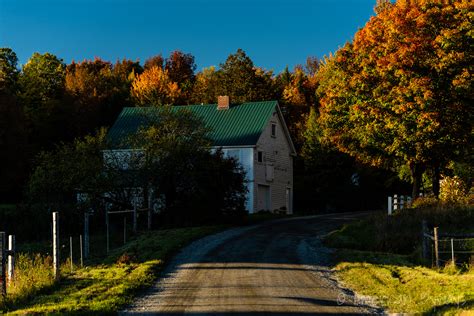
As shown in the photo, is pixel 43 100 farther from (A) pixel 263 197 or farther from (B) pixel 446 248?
(B) pixel 446 248

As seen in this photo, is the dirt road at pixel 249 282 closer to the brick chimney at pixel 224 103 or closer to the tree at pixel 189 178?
the tree at pixel 189 178

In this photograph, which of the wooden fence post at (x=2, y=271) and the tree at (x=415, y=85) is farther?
the tree at (x=415, y=85)

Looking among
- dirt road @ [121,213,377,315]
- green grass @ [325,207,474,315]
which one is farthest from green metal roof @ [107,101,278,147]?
dirt road @ [121,213,377,315]

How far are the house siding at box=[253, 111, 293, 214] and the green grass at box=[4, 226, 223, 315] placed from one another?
2668cm

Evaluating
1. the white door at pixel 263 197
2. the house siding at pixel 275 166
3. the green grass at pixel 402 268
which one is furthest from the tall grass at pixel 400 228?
the white door at pixel 263 197

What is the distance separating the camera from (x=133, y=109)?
5753 centimetres

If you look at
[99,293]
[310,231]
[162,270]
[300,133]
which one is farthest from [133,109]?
[99,293]

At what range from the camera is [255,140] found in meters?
51.4

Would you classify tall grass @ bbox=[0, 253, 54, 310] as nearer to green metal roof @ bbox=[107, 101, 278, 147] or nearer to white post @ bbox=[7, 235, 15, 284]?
white post @ bbox=[7, 235, 15, 284]

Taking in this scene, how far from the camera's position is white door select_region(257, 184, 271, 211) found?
53531 millimetres

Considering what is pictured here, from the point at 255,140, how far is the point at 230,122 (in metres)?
3.50

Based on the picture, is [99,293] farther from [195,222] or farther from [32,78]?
[32,78]

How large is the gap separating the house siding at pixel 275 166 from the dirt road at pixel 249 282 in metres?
23.5

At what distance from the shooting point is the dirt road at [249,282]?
1513 cm
